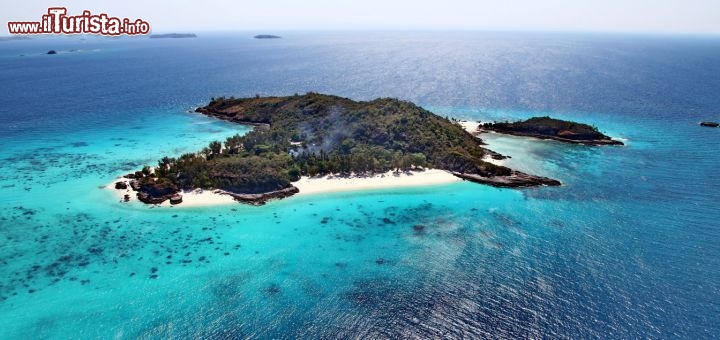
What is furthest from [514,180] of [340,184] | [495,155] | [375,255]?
[375,255]

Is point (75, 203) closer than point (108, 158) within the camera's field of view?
Yes

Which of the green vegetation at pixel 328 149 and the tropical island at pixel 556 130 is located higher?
the tropical island at pixel 556 130

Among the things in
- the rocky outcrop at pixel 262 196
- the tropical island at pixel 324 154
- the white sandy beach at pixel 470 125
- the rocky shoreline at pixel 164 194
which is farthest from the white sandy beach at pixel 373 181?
the white sandy beach at pixel 470 125

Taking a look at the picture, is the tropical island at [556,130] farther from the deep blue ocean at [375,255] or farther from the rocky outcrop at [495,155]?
the rocky outcrop at [495,155]

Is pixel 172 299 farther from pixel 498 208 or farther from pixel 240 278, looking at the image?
pixel 498 208

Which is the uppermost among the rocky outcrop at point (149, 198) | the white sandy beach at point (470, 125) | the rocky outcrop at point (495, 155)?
the white sandy beach at point (470, 125)

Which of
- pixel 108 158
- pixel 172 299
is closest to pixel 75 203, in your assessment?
pixel 108 158
